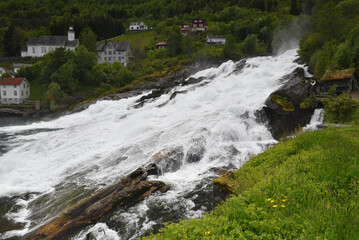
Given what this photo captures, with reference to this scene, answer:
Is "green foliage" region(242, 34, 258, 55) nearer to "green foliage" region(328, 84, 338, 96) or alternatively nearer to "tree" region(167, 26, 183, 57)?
"tree" region(167, 26, 183, 57)

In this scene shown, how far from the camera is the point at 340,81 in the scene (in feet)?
72.8

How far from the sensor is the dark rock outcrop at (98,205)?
31.7 feet

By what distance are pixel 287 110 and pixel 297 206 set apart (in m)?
16.0

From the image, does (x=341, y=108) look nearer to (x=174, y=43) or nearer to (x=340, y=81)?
(x=340, y=81)

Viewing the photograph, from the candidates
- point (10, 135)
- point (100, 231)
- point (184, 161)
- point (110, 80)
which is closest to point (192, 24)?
point (110, 80)

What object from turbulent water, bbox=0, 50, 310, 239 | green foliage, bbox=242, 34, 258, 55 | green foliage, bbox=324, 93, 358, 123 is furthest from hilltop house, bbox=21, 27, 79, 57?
green foliage, bbox=324, 93, 358, 123

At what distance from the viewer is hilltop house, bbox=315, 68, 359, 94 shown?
71.4 feet

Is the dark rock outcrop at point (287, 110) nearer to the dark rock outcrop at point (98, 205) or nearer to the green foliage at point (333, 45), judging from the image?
the green foliage at point (333, 45)

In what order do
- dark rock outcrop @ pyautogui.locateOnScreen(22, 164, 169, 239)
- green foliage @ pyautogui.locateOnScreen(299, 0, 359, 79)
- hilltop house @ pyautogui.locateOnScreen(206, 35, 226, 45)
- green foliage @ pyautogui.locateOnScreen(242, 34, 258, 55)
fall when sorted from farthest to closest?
1. hilltop house @ pyautogui.locateOnScreen(206, 35, 226, 45)
2. green foliage @ pyautogui.locateOnScreen(242, 34, 258, 55)
3. green foliage @ pyautogui.locateOnScreen(299, 0, 359, 79)
4. dark rock outcrop @ pyautogui.locateOnScreen(22, 164, 169, 239)

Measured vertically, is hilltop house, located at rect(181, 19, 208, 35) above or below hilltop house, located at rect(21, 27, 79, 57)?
above

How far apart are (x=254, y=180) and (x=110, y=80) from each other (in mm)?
49744

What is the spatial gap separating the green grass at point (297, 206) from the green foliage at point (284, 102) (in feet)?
39.3

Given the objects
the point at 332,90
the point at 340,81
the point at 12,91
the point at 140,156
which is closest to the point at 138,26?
the point at 12,91

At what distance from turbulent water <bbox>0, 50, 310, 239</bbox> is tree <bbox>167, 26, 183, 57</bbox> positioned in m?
36.0
